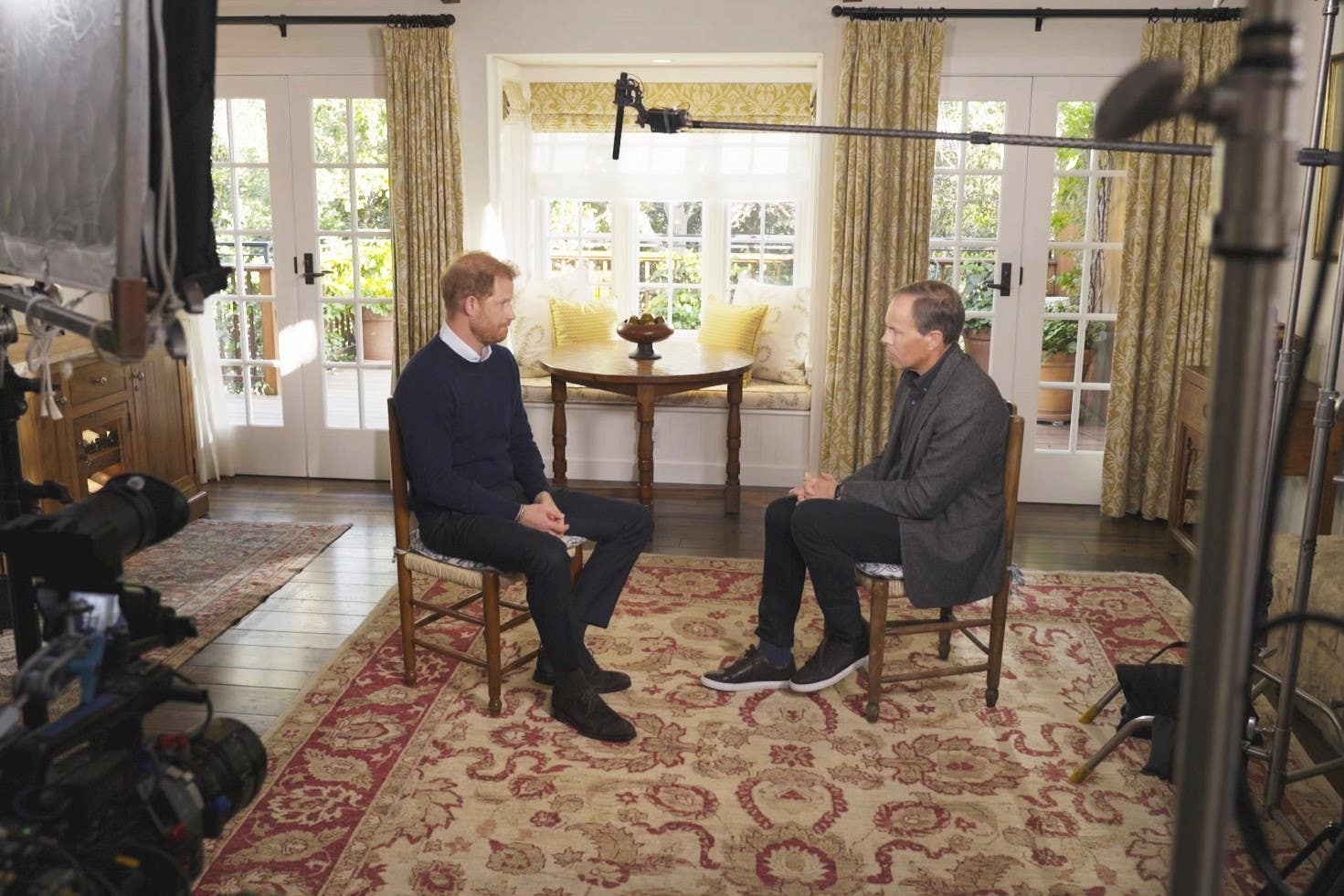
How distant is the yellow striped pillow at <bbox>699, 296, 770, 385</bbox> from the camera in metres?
5.64

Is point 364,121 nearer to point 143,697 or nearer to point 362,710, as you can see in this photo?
point 362,710

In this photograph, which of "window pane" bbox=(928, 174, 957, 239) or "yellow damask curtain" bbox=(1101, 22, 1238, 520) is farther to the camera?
"window pane" bbox=(928, 174, 957, 239)

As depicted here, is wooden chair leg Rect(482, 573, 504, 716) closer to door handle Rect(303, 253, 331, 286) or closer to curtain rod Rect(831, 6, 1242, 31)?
door handle Rect(303, 253, 331, 286)

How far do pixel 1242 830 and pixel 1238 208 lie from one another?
3.45 feet

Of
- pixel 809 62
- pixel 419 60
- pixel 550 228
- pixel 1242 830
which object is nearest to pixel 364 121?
pixel 419 60

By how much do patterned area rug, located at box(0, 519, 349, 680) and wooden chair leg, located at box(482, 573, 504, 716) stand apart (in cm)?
103

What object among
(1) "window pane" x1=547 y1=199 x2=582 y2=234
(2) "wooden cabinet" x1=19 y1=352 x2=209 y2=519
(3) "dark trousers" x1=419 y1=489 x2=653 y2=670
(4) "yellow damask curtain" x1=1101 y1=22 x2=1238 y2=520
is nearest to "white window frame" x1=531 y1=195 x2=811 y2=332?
(1) "window pane" x1=547 y1=199 x2=582 y2=234

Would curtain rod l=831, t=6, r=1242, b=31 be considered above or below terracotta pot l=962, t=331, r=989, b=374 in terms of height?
above

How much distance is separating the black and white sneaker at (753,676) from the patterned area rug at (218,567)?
5.23 ft

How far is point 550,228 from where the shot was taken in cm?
621

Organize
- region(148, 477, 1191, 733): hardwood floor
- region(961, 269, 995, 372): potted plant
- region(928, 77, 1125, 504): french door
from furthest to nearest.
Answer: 1. region(961, 269, 995, 372): potted plant
2. region(928, 77, 1125, 504): french door
3. region(148, 477, 1191, 733): hardwood floor

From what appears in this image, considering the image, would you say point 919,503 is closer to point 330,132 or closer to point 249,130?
point 330,132

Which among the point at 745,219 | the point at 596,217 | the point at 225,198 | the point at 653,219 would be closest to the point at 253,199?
the point at 225,198

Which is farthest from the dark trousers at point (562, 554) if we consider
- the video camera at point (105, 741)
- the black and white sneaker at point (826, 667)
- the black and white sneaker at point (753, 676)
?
the video camera at point (105, 741)
